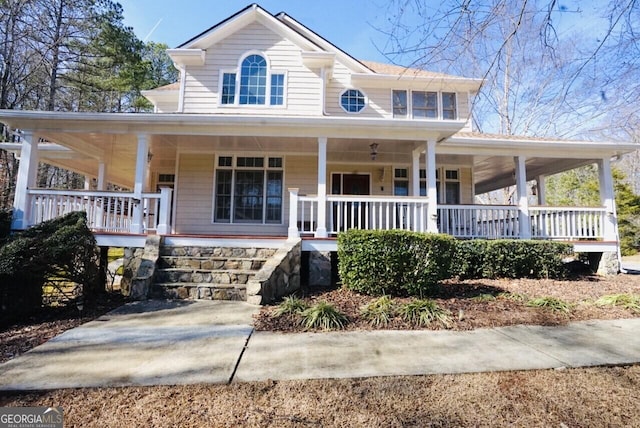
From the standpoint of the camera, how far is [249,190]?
970 cm

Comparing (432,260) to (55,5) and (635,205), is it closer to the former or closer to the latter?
(635,205)

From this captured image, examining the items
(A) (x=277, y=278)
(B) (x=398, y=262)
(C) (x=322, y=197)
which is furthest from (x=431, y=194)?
(A) (x=277, y=278)

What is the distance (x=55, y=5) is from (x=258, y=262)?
17.8 meters

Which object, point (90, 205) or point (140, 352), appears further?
point (90, 205)

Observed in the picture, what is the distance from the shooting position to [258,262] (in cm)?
618

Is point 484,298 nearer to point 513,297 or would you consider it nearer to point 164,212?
point 513,297

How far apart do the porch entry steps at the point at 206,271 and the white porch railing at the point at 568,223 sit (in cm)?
701

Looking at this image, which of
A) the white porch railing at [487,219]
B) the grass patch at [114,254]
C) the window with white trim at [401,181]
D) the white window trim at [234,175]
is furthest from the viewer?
the grass patch at [114,254]

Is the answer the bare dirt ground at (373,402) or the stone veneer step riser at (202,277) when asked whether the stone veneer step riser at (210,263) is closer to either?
the stone veneer step riser at (202,277)

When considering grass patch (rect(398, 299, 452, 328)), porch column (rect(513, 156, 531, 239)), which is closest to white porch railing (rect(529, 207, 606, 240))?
porch column (rect(513, 156, 531, 239))

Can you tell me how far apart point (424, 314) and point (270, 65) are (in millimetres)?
8394

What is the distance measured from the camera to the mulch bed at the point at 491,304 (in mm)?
4281

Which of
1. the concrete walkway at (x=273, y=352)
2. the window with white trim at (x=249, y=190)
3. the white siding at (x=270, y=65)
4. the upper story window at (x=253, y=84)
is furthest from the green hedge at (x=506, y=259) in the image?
the upper story window at (x=253, y=84)

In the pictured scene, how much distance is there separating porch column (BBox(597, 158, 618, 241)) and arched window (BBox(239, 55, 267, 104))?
9.31m
